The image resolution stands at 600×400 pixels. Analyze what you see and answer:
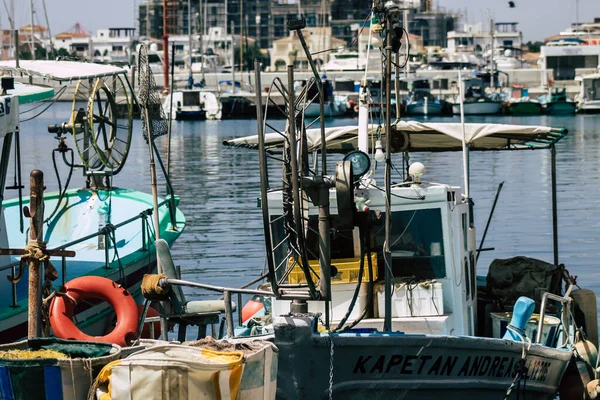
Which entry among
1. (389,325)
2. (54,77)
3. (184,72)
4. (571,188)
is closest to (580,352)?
(389,325)

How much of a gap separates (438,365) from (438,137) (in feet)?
13.7

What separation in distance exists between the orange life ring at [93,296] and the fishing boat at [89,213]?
0.62 meters

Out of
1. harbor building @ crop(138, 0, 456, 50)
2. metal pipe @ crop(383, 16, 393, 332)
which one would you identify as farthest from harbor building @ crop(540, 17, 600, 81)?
metal pipe @ crop(383, 16, 393, 332)

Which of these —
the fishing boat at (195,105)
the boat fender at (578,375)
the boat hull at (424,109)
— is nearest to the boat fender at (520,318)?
the boat fender at (578,375)

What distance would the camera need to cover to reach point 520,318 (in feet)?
40.5

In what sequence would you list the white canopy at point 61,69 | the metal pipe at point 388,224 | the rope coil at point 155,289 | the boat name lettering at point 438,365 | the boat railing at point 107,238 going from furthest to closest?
the white canopy at point 61,69 < the boat railing at point 107,238 < the rope coil at point 155,289 < the metal pipe at point 388,224 < the boat name lettering at point 438,365

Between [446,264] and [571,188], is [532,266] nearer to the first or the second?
[446,264]

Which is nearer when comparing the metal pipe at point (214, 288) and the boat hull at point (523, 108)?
the metal pipe at point (214, 288)

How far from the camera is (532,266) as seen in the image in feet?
46.9

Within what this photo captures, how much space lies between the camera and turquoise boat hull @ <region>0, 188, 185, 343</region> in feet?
48.1

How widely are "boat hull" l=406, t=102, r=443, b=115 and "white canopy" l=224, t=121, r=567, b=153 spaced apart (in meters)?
71.6

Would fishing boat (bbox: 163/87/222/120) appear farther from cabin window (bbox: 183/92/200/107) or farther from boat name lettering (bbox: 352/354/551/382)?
boat name lettering (bbox: 352/354/551/382)

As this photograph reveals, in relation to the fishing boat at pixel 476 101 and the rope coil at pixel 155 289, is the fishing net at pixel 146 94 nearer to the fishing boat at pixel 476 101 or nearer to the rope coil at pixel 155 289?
the rope coil at pixel 155 289

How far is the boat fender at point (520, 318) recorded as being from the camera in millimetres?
12266
